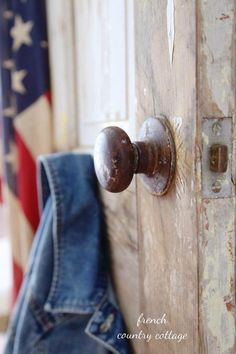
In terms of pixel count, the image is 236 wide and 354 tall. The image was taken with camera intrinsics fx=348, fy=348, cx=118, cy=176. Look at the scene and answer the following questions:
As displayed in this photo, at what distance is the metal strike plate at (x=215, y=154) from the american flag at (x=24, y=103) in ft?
2.24

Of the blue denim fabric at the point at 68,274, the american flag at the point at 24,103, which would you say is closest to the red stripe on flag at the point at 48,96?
the american flag at the point at 24,103

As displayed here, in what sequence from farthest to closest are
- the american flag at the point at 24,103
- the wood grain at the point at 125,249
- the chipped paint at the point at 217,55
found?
the american flag at the point at 24,103 < the wood grain at the point at 125,249 < the chipped paint at the point at 217,55

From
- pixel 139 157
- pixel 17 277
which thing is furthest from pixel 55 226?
pixel 17 277

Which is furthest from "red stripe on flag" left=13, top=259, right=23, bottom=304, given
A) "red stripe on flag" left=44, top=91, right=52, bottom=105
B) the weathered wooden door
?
the weathered wooden door

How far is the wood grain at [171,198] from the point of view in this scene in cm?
24

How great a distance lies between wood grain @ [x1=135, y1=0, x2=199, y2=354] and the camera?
0.79 feet

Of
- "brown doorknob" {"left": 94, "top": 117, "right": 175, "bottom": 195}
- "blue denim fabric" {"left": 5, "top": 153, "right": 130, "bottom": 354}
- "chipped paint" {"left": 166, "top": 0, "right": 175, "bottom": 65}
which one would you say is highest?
"chipped paint" {"left": 166, "top": 0, "right": 175, "bottom": 65}

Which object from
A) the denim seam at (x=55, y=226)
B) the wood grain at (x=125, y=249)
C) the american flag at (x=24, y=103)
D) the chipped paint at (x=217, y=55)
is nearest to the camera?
the chipped paint at (x=217, y=55)

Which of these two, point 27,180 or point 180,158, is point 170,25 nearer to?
point 180,158

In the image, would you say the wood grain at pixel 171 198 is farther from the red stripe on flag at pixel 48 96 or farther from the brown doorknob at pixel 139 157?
the red stripe on flag at pixel 48 96

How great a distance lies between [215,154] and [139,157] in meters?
0.07

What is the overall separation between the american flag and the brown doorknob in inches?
24.2

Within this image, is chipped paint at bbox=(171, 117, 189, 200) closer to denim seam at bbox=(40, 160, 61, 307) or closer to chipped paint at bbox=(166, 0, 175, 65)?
chipped paint at bbox=(166, 0, 175, 65)

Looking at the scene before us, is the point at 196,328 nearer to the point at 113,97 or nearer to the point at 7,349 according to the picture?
the point at 113,97
